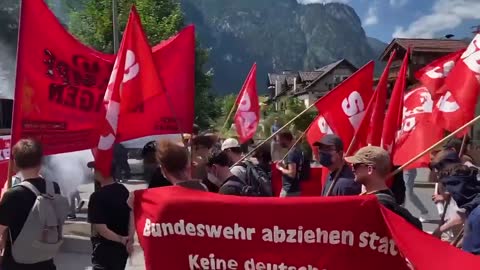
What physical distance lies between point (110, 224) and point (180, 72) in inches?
78.1

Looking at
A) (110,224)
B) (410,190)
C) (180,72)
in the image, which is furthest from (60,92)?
(410,190)

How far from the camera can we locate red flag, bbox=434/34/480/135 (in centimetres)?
551

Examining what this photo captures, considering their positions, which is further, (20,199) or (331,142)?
(331,142)

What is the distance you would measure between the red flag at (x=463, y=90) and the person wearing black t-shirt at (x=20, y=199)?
355 cm

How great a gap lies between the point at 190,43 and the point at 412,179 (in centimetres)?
550

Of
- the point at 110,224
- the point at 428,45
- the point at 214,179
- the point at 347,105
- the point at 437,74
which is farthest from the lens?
the point at 428,45

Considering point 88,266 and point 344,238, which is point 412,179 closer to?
point 88,266

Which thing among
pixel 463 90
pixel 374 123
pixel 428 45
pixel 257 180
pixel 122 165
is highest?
pixel 428 45

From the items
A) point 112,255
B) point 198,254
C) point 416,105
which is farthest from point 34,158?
point 416,105

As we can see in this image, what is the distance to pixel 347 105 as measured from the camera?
21.8ft

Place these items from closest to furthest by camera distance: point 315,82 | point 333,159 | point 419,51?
1. point 333,159
2. point 419,51
3. point 315,82

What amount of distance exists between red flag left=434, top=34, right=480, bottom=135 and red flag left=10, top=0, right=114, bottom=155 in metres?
3.03

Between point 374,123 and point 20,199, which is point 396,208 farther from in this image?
point 374,123

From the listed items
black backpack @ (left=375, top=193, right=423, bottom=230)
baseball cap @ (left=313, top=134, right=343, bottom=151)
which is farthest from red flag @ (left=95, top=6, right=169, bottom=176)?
black backpack @ (left=375, top=193, right=423, bottom=230)
